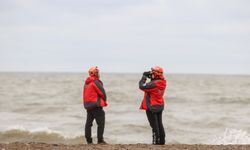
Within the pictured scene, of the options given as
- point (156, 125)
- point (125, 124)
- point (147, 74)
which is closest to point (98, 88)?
point (147, 74)

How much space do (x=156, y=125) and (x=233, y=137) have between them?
739 centimetres

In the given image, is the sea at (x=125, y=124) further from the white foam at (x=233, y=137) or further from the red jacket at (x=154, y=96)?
the red jacket at (x=154, y=96)

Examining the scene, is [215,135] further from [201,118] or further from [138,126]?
[201,118]

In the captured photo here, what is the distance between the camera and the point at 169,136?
19641 mm

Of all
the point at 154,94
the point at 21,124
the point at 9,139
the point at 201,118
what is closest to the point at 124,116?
the point at 201,118

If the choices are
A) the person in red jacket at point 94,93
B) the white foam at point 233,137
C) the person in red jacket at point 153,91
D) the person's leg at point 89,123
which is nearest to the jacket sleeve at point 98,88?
the person in red jacket at point 94,93

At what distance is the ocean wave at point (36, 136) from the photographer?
1811 cm

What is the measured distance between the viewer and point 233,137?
61.2 feet

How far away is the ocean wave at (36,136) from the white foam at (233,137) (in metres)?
4.44

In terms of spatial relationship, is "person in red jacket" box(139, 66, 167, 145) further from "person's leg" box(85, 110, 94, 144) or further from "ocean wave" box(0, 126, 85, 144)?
"ocean wave" box(0, 126, 85, 144)

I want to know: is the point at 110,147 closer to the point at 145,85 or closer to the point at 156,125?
the point at 156,125

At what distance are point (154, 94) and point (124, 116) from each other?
1393cm

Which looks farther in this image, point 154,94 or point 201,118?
point 201,118

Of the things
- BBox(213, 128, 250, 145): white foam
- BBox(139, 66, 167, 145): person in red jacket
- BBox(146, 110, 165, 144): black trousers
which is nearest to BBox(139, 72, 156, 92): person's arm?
BBox(139, 66, 167, 145): person in red jacket
